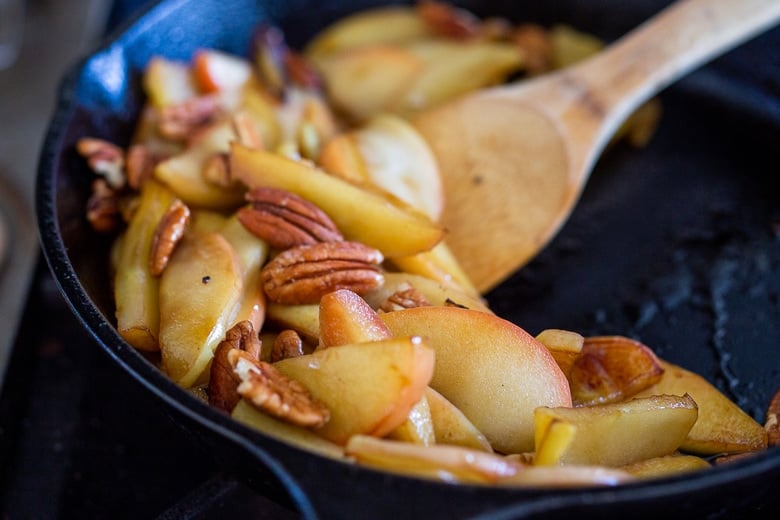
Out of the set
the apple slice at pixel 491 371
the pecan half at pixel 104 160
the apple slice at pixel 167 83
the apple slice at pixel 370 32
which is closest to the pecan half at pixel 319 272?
the apple slice at pixel 491 371

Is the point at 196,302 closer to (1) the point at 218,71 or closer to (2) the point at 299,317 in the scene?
(2) the point at 299,317

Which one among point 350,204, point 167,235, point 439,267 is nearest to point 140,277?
point 167,235

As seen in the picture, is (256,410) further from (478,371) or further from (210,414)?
(478,371)

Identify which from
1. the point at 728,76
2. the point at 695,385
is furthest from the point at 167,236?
the point at 728,76

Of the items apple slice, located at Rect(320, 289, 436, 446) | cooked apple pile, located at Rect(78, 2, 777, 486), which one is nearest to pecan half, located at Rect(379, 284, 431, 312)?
cooked apple pile, located at Rect(78, 2, 777, 486)

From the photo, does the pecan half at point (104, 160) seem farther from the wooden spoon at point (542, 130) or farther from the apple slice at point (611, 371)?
the apple slice at point (611, 371)
